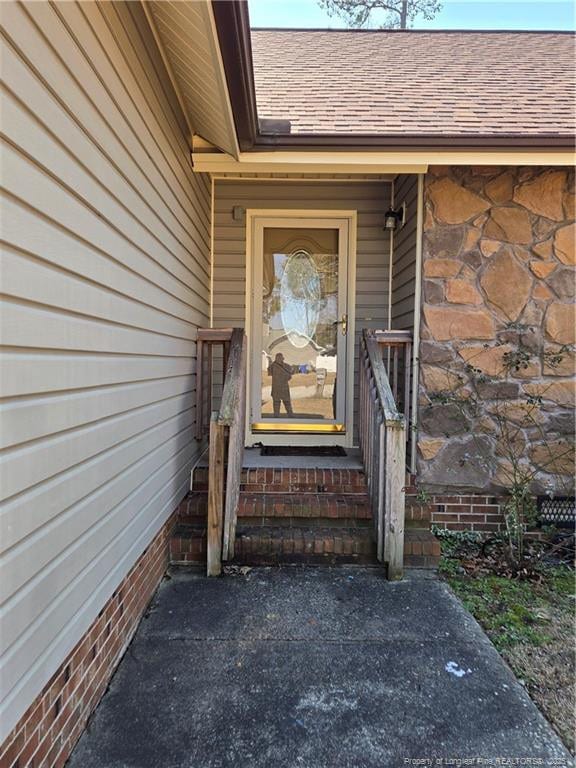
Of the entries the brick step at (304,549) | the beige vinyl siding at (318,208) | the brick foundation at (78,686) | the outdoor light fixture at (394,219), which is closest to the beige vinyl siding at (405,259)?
the outdoor light fixture at (394,219)

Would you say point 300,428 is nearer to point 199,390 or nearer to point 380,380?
point 199,390

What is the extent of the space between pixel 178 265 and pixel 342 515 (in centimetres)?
204

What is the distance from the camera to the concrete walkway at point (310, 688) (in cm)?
158

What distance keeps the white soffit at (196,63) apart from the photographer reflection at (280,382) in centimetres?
186

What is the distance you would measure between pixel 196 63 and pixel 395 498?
271 centimetres

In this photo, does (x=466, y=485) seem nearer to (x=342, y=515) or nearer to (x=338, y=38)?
(x=342, y=515)

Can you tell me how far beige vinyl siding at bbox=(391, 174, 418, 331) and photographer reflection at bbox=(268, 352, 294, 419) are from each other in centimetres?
108

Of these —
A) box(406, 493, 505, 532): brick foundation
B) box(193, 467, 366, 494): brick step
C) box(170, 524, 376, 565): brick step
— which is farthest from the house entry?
box(170, 524, 376, 565): brick step

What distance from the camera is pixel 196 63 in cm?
243

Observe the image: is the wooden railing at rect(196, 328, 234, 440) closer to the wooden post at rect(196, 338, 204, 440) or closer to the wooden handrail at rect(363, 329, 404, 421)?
the wooden post at rect(196, 338, 204, 440)

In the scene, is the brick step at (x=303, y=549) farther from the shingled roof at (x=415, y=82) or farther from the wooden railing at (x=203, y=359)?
the shingled roof at (x=415, y=82)

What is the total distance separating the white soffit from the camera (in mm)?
2051

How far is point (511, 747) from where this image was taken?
161cm

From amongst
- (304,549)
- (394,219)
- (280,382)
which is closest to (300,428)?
(280,382)
